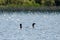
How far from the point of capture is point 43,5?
88.2 metres

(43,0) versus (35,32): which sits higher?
(35,32)

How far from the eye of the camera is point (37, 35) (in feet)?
106

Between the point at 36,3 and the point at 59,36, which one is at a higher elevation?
the point at 59,36

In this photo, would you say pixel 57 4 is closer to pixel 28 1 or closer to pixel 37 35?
pixel 28 1

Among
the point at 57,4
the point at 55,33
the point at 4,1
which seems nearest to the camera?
the point at 55,33

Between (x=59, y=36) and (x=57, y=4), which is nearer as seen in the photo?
(x=59, y=36)

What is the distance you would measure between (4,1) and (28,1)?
629 centimetres

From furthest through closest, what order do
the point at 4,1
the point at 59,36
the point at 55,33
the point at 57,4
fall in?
the point at 57,4
the point at 4,1
the point at 55,33
the point at 59,36

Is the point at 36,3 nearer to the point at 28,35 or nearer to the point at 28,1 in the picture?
the point at 28,1

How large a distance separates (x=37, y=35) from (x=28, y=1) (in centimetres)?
5286

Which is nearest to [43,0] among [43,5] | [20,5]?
[43,5]

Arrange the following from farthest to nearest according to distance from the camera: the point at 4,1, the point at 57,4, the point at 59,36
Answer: the point at 57,4 < the point at 4,1 < the point at 59,36

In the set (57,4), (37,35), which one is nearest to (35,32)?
(37,35)

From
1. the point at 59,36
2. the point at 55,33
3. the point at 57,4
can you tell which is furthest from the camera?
the point at 57,4
